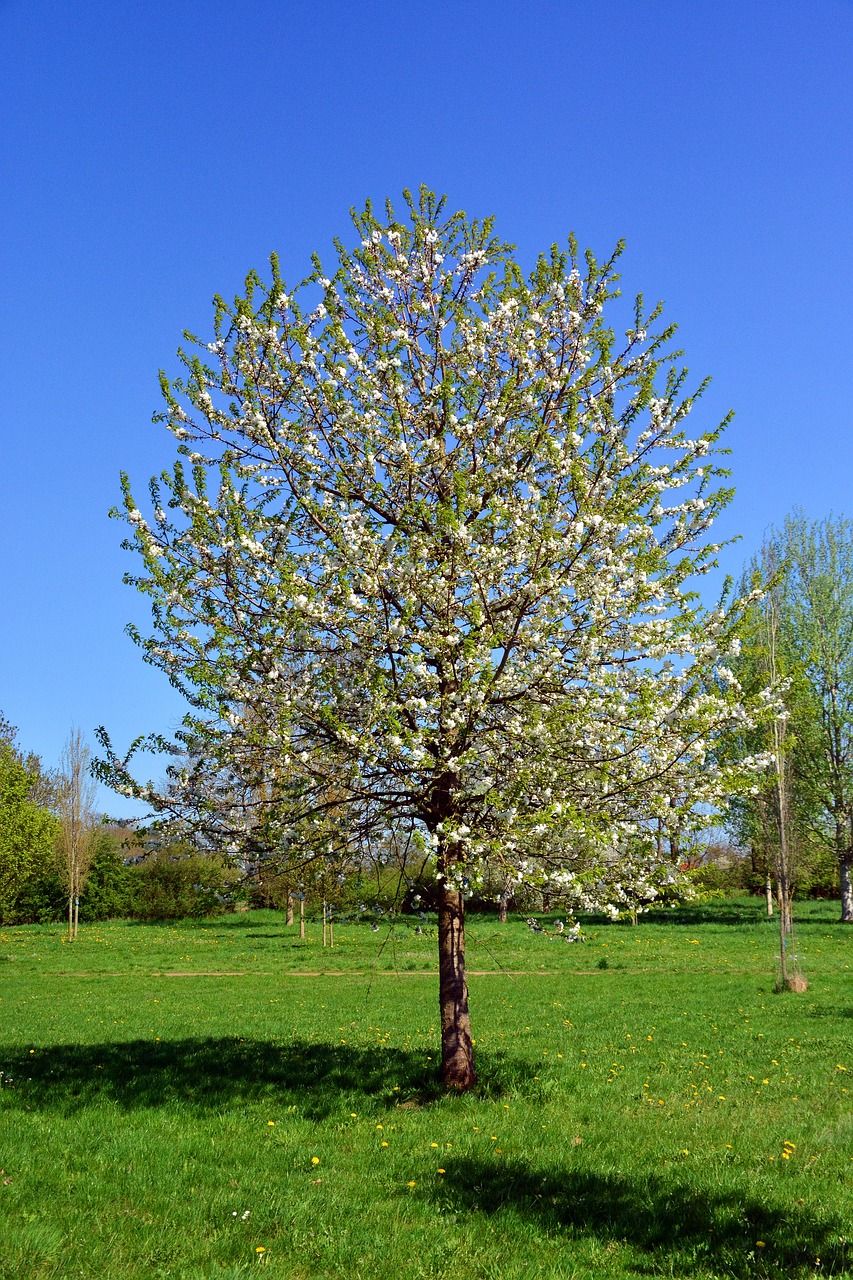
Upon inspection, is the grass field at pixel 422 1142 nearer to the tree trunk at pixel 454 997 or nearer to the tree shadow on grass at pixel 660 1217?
the tree shadow on grass at pixel 660 1217

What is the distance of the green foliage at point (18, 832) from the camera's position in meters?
Answer: 36.6

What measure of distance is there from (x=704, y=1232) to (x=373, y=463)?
7.61 metres

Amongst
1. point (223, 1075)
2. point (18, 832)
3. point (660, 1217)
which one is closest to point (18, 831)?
point (18, 832)

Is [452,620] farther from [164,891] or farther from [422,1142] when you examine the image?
[164,891]

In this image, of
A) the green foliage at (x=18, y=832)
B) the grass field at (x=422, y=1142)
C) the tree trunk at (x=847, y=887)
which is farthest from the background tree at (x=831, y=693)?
the green foliage at (x=18, y=832)

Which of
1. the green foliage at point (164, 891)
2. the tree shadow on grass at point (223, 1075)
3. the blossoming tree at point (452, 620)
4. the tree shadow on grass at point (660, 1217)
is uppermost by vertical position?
the blossoming tree at point (452, 620)

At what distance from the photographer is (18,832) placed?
37.4 meters

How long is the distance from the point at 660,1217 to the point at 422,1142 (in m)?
2.45

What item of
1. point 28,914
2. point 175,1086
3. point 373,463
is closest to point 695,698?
point 373,463

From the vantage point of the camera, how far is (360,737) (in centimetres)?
817

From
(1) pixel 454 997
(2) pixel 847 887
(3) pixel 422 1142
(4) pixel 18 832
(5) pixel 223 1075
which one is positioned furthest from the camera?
(2) pixel 847 887

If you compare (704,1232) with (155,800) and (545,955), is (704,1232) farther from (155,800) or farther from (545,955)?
(545,955)

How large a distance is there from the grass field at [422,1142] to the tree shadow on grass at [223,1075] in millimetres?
50

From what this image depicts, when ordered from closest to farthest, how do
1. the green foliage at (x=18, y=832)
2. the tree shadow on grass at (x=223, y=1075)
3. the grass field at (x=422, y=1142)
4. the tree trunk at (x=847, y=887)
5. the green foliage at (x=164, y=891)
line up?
1. the grass field at (x=422, y=1142)
2. the tree shadow on grass at (x=223, y=1075)
3. the green foliage at (x=18, y=832)
4. the tree trunk at (x=847, y=887)
5. the green foliage at (x=164, y=891)
